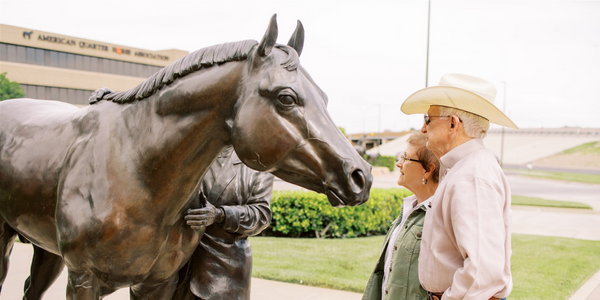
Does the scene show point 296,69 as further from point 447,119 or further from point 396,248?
point 396,248

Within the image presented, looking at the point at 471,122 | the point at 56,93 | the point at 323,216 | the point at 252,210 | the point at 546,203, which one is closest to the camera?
the point at 471,122

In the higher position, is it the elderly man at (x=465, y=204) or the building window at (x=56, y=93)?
the elderly man at (x=465, y=204)

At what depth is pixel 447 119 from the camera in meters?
2.06

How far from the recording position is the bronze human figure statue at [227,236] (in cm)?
219

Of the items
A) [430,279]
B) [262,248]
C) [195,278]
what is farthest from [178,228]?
[262,248]

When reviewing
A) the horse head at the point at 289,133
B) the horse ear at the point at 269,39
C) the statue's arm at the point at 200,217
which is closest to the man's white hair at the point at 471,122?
the horse head at the point at 289,133

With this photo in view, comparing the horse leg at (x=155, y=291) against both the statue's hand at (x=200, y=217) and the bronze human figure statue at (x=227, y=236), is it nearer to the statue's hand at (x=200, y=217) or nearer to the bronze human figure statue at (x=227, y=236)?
the bronze human figure statue at (x=227, y=236)

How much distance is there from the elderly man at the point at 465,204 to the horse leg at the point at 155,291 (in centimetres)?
117

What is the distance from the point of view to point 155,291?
2.08 meters

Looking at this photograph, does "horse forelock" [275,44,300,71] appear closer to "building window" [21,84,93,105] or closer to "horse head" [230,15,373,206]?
"horse head" [230,15,373,206]

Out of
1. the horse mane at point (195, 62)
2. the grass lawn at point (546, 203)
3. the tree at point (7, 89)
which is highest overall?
the horse mane at point (195, 62)

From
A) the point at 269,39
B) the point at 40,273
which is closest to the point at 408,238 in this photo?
the point at 269,39

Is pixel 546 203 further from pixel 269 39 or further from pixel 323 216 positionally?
pixel 269 39

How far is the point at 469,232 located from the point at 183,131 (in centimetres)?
115
